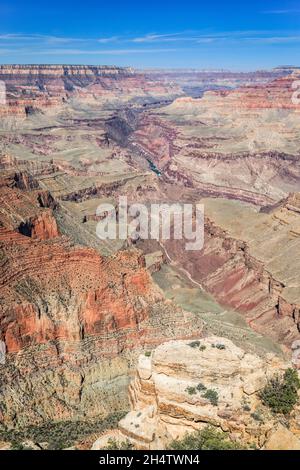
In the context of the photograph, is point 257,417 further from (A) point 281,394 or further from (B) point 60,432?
(B) point 60,432

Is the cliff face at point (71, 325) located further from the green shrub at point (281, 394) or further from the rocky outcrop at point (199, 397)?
→ the green shrub at point (281, 394)

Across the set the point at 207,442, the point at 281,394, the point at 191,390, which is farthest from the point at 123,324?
the point at 207,442

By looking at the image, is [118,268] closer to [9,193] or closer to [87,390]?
[87,390]

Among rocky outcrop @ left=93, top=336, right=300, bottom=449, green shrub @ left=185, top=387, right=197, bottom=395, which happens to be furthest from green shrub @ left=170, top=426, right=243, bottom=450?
green shrub @ left=185, top=387, right=197, bottom=395

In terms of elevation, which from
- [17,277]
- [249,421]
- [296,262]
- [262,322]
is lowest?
[262,322]

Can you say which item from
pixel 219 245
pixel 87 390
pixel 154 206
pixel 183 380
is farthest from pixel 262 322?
pixel 154 206

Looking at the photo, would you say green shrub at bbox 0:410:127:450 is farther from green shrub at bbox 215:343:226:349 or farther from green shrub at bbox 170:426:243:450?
green shrub at bbox 215:343:226:349
